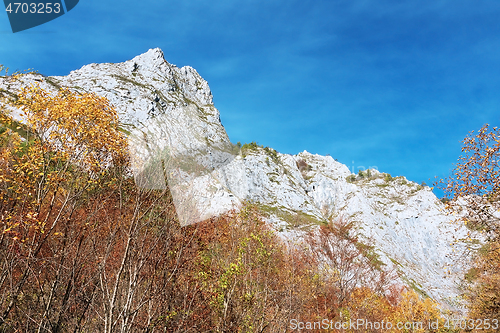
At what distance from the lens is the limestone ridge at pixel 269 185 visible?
35.0 feet

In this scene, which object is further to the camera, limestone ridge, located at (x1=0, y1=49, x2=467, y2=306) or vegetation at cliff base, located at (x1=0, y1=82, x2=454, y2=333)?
limestone ridge, located at (x1=0, y1=49, x2=467, y2=306)

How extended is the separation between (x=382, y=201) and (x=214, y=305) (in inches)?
6200

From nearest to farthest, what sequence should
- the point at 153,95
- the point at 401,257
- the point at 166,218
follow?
the point at 166,218 → the point at 401,257 → the point at 153,95

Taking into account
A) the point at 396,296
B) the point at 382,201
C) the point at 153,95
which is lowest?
the point at 396,296

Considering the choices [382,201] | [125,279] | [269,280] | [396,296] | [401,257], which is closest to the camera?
[125,279]

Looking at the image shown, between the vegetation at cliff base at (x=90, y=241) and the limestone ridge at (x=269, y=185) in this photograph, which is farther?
the limestone ridge at (x=269, y=185)

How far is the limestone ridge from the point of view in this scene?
35.0 feet

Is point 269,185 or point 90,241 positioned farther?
point 269,185

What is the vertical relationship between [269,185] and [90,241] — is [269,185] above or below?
above

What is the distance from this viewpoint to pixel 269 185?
150m

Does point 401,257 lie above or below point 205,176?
below

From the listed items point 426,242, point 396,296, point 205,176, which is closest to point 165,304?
point 205,176

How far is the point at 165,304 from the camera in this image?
34.8 feet

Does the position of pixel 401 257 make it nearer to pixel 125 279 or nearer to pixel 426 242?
pixel 426 242
